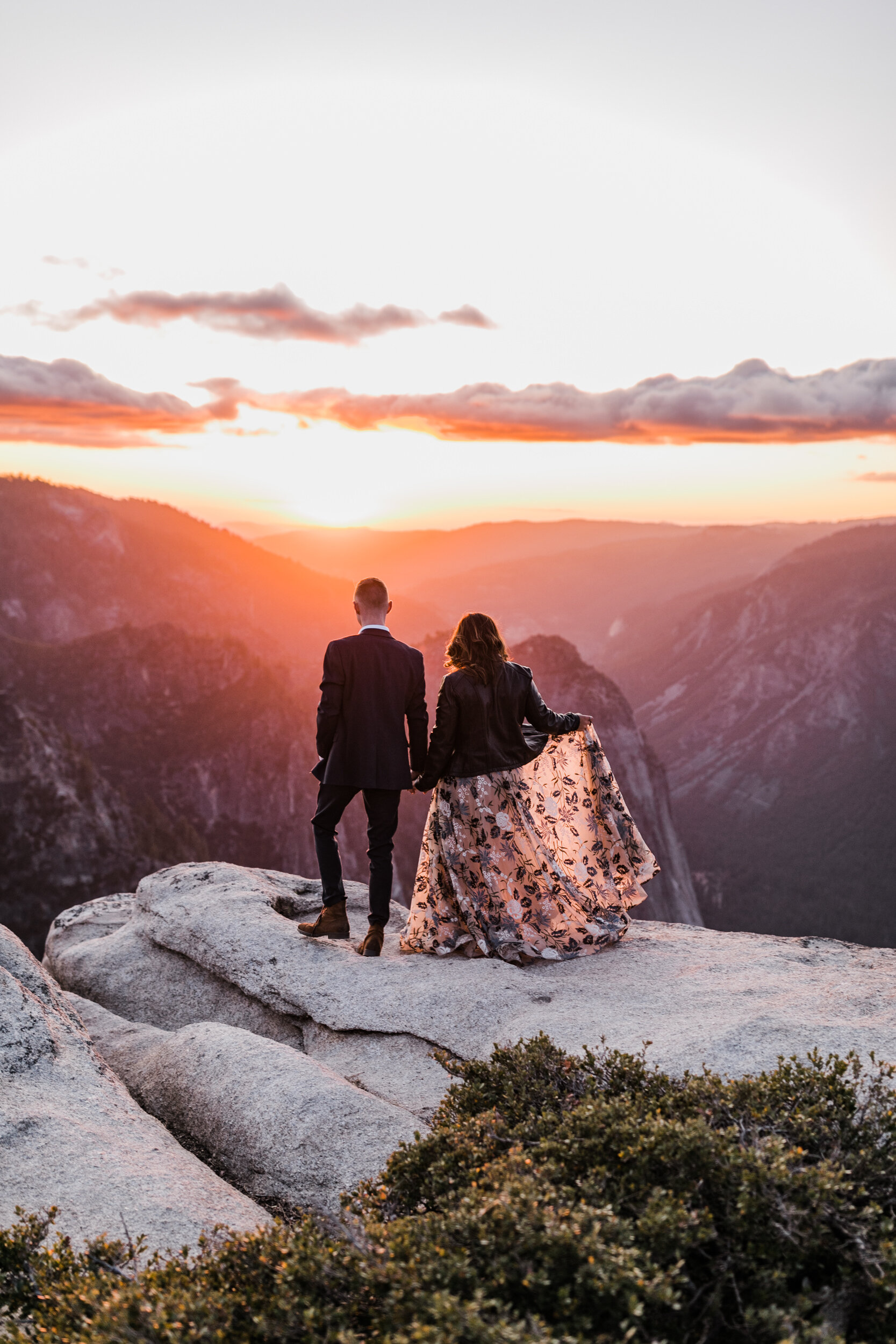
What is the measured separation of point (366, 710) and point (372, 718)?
9cm

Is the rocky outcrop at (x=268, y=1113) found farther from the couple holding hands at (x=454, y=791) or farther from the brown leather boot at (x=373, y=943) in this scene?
the couple holding hands at (x=454, y=791)

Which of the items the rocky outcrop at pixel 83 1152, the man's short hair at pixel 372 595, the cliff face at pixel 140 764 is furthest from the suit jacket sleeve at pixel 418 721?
the cliff face at pixel 140 764

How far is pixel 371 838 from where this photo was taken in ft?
26.2

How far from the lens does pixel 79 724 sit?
57.8 metres

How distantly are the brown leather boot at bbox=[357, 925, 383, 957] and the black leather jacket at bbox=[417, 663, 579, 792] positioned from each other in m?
1.43

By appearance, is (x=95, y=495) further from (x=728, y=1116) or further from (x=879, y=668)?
(x=728, y=1116)

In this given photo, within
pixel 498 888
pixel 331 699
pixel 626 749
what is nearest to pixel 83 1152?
pixel 331 699

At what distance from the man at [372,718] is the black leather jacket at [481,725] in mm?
196

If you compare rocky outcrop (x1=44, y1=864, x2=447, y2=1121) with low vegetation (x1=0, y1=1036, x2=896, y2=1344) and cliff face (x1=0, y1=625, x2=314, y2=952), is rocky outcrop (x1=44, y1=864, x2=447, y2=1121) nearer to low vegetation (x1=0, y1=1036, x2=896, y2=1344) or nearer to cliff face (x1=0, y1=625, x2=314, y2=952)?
low vegetation (x1=0, y1=1036, x2=896, y2=1344)

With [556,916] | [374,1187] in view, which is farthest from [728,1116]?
[556,916]

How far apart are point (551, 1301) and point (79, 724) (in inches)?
2369

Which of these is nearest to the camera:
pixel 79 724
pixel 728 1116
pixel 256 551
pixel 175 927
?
pixel 728 1116

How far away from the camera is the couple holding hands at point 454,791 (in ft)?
25.6

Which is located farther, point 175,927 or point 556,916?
point 175,927
